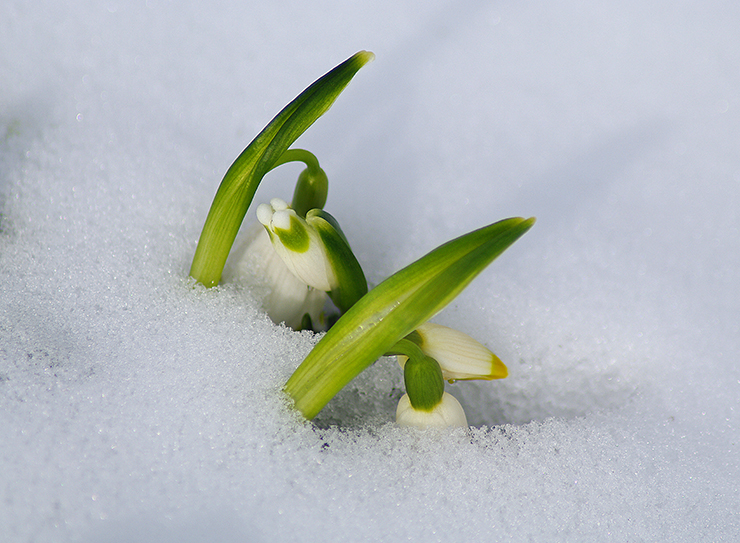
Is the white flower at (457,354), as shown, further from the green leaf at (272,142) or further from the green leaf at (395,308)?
the green leaf at (272,142)

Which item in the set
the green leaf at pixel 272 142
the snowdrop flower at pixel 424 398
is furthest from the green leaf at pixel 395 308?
A: the green leaf at pixel 272 142

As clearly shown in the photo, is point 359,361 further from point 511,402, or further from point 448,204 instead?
point 448,204

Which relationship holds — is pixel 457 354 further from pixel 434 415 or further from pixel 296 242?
pixel 296 242

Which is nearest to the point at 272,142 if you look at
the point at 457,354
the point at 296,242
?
the point at 296,242

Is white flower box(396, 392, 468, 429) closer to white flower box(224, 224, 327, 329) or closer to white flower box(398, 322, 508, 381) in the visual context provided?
white flower box(398, 322, 508, 381)

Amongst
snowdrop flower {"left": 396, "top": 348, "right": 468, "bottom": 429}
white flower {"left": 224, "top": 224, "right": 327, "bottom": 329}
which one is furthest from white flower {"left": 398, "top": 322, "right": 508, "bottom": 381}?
white flower {"left": 224, "top": 224, "right": 327, "bottom": 329}

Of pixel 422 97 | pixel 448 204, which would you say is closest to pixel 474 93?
pixel 422 97
